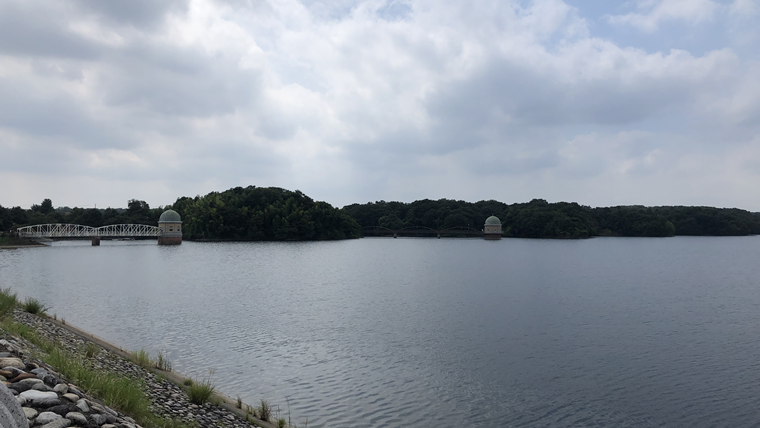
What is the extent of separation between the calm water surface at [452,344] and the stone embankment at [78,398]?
2670 mm

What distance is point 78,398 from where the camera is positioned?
352 inches

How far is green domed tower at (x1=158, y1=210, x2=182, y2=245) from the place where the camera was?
5517 inches

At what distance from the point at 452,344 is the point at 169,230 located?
13403cm

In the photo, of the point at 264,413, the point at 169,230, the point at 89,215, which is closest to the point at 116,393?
the point at 264,413

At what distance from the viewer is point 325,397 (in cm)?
1633

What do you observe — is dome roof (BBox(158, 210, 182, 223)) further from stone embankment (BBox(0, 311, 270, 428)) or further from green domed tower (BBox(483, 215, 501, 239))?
stone embankment (BBox(0, 311, 270, 428))

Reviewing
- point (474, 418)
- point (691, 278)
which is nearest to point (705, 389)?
point (474, 418)

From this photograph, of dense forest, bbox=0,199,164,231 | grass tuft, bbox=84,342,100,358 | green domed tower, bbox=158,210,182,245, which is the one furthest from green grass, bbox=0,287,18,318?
green domed tower, bbox=158,210,182,245

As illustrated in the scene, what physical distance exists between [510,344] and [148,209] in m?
193

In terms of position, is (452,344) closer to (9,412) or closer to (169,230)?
(9,412)

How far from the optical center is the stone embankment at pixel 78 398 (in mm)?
7902

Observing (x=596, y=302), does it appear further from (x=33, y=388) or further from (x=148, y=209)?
(x=148, y=209)

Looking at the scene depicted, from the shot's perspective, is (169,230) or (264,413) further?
(169,230)

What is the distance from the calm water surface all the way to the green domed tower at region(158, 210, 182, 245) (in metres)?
95.0
